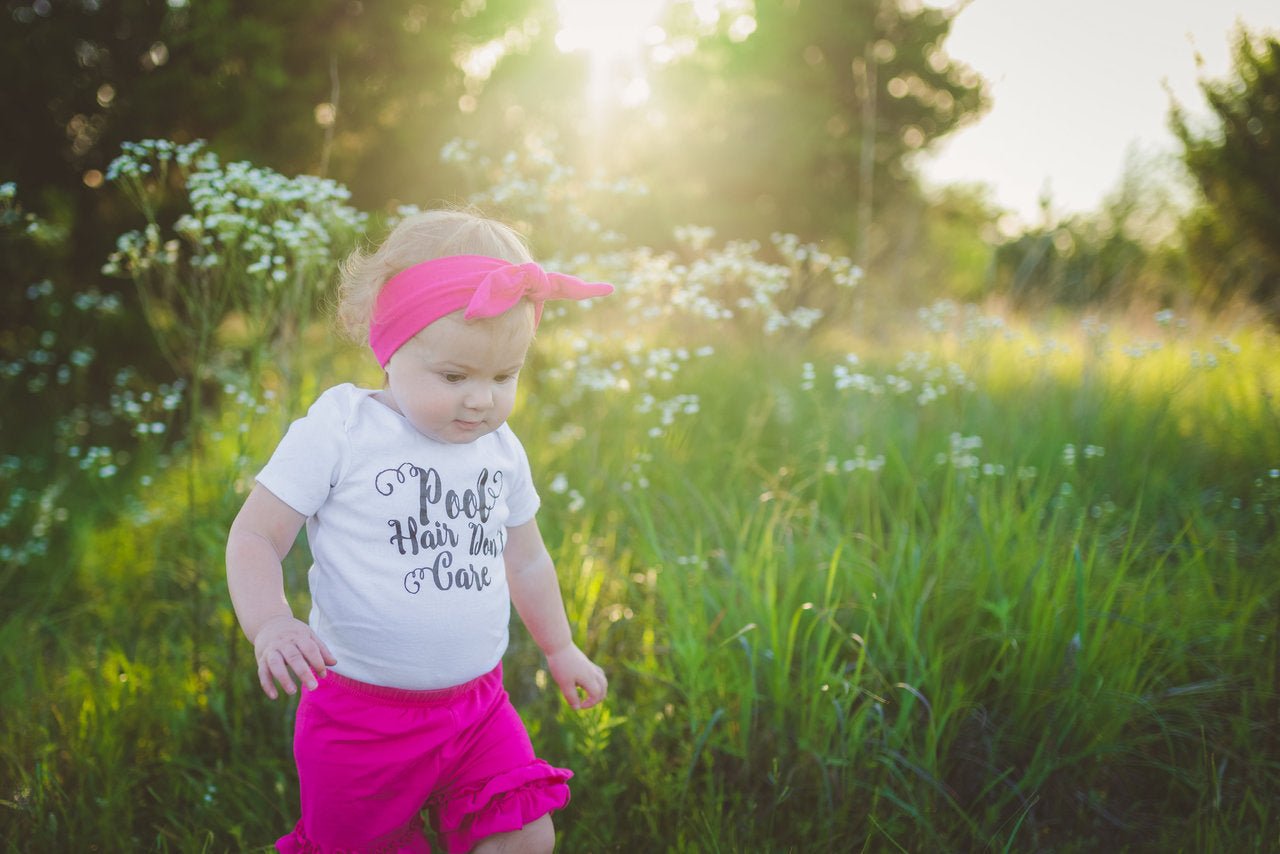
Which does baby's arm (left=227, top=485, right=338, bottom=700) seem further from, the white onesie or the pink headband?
the pink headband

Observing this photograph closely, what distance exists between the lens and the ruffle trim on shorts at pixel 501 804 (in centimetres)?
152

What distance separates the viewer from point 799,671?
2365mm

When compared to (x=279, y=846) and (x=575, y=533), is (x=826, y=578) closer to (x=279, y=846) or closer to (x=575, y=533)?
(x=575, y=533)

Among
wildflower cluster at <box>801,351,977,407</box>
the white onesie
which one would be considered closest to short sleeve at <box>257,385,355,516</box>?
the white onesie

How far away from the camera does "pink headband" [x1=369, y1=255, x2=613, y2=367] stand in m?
1.42

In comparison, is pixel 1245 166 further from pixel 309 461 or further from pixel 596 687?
pixel 309 461

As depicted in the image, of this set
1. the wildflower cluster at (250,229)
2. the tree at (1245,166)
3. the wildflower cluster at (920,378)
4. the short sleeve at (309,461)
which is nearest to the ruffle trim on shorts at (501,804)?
the short sleeve at (309,461)

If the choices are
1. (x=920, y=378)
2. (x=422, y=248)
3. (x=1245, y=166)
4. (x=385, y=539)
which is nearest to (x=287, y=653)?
(x=385, y=539)

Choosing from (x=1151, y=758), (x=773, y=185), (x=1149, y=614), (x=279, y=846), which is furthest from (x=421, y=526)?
(x=773, y=185)

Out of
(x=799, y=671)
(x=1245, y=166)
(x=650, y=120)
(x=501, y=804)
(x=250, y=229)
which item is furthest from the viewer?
(x=650, y=120)

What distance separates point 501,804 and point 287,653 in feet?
1.71

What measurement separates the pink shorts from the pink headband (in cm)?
69

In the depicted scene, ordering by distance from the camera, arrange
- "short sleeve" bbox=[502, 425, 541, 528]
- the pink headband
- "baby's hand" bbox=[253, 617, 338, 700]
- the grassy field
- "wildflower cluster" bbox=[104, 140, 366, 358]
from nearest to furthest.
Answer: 1. "baby's hand" bbox=[253, 617, 338, 700]
2. the pink headband
3. "short sleeve" bbox=[502, 425, 541, 528]
4. the grassy field
5. "wildflower cluster" bbox=[104, 140, 366, 358]

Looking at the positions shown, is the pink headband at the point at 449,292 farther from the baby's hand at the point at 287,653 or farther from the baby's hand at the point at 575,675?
the baby's hand at the point at 575,675
